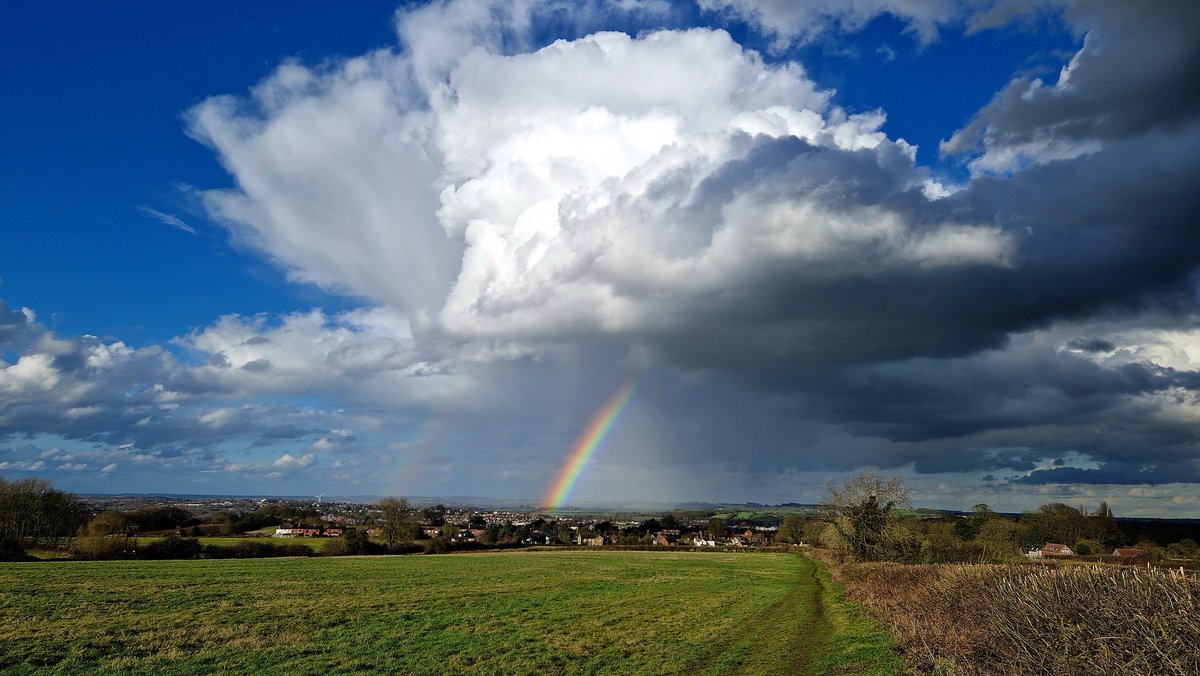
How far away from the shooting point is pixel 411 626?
26844mm

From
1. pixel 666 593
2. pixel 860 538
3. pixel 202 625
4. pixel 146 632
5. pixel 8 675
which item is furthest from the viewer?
pixel 860 538

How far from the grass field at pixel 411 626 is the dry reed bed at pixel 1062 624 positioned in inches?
92.6

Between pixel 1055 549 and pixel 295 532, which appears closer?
pixel 1055 549

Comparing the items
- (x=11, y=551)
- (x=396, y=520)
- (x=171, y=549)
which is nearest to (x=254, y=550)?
(x=171, y=549)

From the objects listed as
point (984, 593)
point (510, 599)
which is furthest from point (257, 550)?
point (984, 593)

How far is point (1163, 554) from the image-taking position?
206 ft

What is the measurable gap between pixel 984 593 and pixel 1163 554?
211 ft

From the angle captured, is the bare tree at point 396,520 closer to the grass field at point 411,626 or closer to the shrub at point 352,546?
the shrub at point 352,546

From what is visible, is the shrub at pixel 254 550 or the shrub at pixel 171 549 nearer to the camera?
the shrub at pixel 171 549

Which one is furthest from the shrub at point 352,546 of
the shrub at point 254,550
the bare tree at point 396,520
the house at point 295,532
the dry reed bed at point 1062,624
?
the dry reed bed at point 1062,624

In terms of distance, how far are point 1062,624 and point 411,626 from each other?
23.1m

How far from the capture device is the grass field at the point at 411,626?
19703mm

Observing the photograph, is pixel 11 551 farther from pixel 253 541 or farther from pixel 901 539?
pixel 901 539

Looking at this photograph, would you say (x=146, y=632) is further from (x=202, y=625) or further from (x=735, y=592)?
(x=735, y=592)
